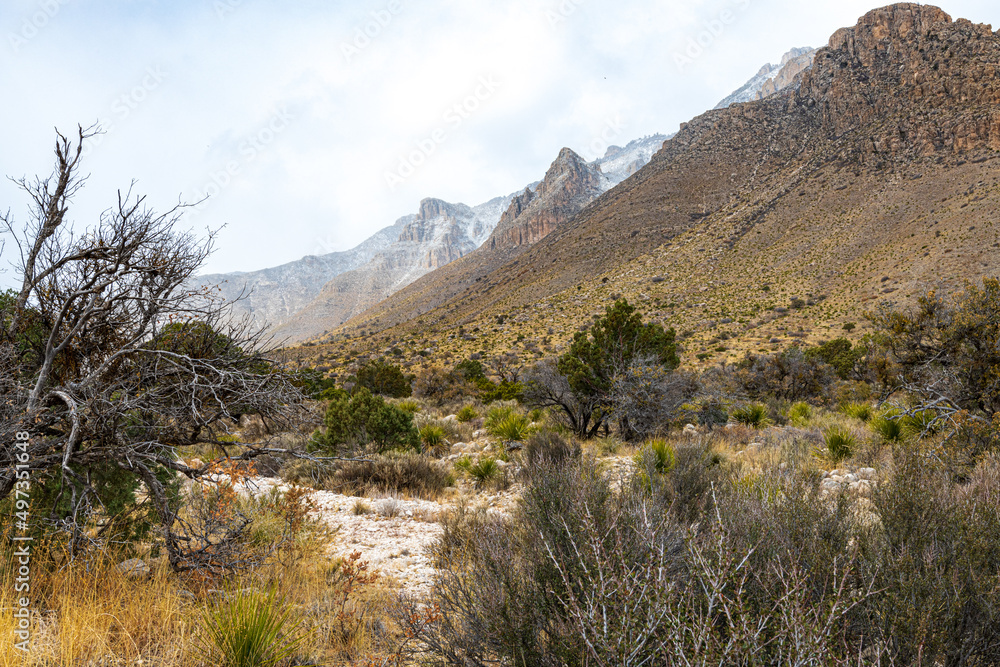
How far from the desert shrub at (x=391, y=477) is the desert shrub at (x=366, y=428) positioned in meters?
1.03

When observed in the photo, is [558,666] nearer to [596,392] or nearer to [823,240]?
[596,392]

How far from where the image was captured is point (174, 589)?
3061 millimetres

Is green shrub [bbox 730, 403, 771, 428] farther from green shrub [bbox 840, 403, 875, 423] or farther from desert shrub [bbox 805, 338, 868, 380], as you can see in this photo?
desert shrub [bbox 805, 338, 868, 380]

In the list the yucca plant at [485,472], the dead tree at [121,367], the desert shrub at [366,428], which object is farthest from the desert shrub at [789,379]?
the dead tree at [121,367]

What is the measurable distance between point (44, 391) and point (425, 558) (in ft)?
11.9

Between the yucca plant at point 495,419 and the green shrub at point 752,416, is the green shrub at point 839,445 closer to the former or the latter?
the green shrub at point 752,416

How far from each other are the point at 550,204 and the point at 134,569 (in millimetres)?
115116

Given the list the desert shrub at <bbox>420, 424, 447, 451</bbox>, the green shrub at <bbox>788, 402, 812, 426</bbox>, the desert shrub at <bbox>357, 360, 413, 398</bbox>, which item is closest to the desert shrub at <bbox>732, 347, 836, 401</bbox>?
the green shrub at <bbox>788, 402, 812, 426</bbox>

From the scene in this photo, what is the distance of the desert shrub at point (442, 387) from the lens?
19.3 meters

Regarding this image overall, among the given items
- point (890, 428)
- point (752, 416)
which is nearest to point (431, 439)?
point (752, 416)

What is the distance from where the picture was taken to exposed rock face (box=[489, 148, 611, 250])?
10650cm

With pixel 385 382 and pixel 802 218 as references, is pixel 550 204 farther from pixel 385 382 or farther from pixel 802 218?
pixel 385 382

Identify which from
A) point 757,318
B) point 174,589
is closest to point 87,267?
point 174,589

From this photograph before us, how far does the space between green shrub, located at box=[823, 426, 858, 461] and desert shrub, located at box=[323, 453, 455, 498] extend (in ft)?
20.9
